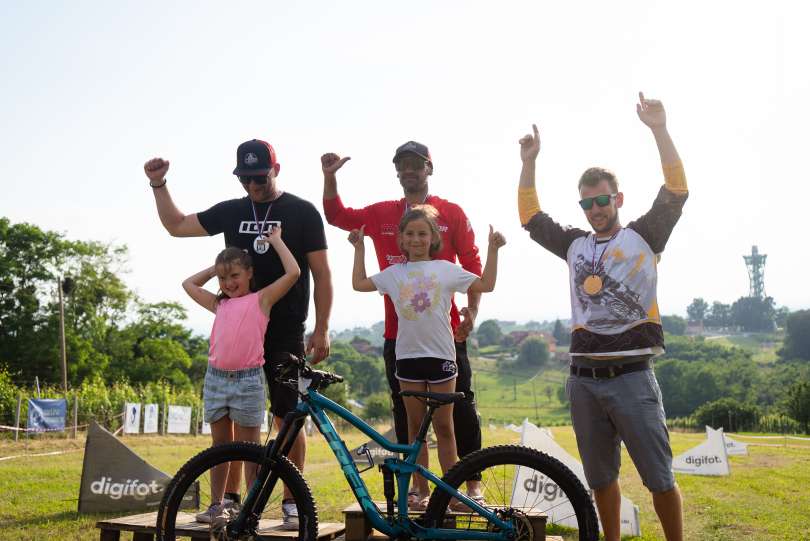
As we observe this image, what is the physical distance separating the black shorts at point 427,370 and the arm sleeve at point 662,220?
132 cm

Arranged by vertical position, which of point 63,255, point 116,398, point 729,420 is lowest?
point 729,420

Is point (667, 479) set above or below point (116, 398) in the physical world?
above

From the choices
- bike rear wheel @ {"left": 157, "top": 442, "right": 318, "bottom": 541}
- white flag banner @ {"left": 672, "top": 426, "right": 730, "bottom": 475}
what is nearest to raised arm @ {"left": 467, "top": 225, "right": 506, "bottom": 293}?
bike rear wheel @ {"left": 157, "top": 442, "right": 318, "bottom": 541}

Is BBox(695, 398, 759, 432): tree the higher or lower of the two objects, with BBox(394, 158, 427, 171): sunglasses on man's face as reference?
lower

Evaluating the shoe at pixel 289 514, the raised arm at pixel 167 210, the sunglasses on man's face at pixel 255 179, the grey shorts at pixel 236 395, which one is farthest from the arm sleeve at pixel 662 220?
the raised arm at pixel 167 210

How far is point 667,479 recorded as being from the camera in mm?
3852

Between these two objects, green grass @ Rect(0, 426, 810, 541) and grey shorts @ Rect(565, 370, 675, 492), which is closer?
grey shorts @ Rect(565, 370, 675, 492)

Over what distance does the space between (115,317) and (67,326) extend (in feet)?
18.6

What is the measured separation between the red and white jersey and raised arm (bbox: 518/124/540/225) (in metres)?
0.46

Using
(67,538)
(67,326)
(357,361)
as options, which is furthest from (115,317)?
(357,361)

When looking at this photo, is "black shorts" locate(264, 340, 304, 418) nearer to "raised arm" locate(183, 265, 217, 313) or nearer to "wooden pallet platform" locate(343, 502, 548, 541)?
"raised arm" locate(183, 265, 217, 313)

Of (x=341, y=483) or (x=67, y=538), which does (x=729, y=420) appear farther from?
(x=67, y=538)

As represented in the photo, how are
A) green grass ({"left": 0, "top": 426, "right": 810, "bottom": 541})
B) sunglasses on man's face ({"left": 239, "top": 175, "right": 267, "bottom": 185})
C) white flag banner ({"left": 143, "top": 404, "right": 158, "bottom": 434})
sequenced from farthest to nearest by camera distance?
white flag banner ({"left": 143, "top": 404, "right": 158, "bottom": 434}) → green grass ({"left": 0, "top": 426, "right": 810, "bottom": 541}) → sunglasses on man's face ({"left": 239, "top": 175, "right": 267, "bottom": 185})

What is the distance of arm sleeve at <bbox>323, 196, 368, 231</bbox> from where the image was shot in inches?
200
